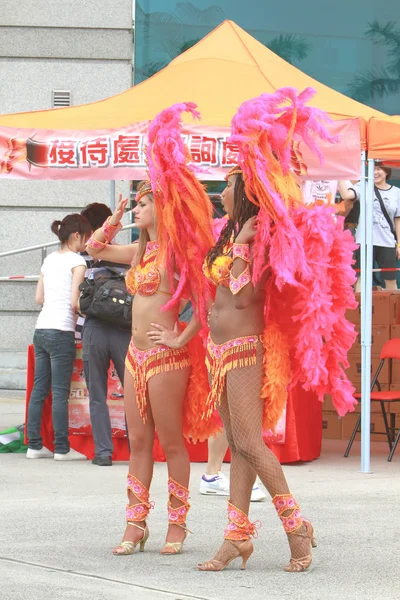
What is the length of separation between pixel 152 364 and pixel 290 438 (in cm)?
329

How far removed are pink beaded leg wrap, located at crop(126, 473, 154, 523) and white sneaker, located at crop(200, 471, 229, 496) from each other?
1778mm

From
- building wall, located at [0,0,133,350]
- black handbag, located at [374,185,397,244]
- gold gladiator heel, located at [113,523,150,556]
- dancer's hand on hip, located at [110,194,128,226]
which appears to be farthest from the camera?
building wall, located at [0,0,133,350]

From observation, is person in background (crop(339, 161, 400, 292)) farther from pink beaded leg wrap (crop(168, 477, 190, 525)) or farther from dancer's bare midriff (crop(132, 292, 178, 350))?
pink beaded leg wrap (crop(168, 477, 190, 525))

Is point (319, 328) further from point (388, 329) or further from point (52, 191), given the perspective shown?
point (52, 191)

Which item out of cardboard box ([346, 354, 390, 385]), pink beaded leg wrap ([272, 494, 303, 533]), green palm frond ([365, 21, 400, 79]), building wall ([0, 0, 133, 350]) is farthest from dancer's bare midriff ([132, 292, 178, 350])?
green palm frond ([365, 21, 400, 79])

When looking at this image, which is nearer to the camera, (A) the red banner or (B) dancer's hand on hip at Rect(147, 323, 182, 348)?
(B) dancer's hand on hip at Rect(147, 323, 182, 348)

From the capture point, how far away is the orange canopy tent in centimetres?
874

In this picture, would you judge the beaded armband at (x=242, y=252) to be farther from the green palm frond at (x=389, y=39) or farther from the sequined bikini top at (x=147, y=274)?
the green palm frond at (x=389, y=39)

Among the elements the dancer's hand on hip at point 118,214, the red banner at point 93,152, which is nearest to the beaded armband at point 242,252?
the dancer's hand on hip at point 118,214

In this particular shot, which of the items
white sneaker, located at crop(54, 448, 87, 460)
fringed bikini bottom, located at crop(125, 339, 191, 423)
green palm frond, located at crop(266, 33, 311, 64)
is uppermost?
green palm frond, located at crop(266, 33, 311, 64)

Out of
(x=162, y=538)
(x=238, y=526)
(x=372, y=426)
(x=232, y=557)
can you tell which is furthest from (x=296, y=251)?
(x=372, y=426)

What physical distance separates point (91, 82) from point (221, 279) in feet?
28.2

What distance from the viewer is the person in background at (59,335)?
29.6 ft

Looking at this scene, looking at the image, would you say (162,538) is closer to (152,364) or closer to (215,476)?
(152,364)
